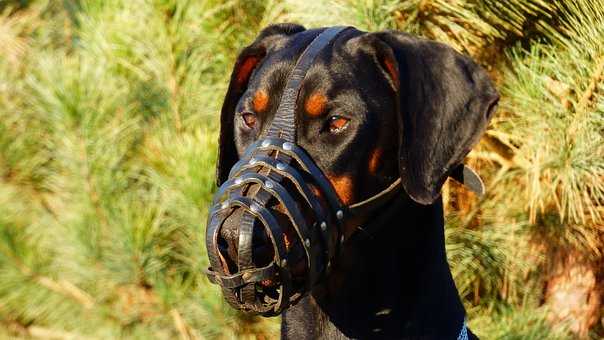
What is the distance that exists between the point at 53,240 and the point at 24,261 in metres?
0.26

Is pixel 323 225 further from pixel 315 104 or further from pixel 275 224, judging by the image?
pixel 315 104

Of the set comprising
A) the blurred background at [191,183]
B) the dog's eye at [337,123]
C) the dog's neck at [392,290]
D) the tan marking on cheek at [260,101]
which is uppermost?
the dog's eye at [337,123]

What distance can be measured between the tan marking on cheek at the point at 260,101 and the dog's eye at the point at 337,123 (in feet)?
0.61

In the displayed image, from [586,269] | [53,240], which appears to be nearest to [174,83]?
[53,240]

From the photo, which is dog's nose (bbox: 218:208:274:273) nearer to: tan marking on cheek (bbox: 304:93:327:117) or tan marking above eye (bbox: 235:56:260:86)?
tan marking on cheek (bbox: 304:93:327:117)

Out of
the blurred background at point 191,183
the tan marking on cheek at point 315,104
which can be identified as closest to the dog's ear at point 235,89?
the tan marking on cheek at point 315,104

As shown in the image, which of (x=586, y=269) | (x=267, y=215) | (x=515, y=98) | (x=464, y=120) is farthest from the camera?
(x=586, y=269)

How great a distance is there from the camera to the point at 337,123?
6.44ft

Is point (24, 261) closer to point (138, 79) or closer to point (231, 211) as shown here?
point (138, 79)

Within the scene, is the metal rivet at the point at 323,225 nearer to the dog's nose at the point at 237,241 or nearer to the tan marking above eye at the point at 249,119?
the dog's nose at the point at 237,241

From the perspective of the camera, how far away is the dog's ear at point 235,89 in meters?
2.34

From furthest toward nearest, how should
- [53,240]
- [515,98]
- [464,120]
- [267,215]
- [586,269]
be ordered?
[53,240], [586,269], [515,98], [464,120], [267,215]

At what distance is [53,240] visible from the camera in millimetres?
4535

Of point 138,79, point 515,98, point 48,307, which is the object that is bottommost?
point 48,307
